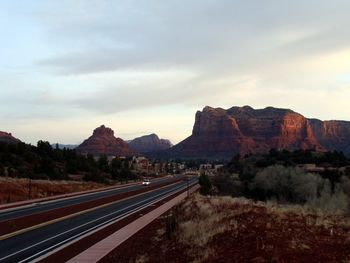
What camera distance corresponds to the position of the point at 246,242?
45.1ft

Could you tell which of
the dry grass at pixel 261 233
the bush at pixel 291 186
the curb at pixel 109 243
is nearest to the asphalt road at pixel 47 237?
the curb at pixel 109 243

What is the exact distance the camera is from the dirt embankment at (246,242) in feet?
39.3

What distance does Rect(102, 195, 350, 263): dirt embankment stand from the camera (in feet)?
39.3

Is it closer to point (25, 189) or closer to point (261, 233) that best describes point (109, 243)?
point (261, 233)

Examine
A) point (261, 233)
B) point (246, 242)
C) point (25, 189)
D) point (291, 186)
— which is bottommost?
point (291, 186)

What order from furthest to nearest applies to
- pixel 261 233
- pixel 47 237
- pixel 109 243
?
1. pixel 47 237
2. pixel 109 243
3. pixel 261 233

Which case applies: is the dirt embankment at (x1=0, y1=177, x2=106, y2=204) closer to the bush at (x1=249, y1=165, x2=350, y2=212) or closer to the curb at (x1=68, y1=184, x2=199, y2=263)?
the curb at (x1=68, y1=184, x2=199, y2=263)

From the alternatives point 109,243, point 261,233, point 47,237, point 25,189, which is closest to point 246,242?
point 261,233

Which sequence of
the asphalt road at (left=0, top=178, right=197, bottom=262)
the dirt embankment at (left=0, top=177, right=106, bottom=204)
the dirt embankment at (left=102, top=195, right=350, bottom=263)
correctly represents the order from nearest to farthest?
1. the dirt embankment at (left=102, top=195, right=350, bottom=263)
2. the asphalt road at (left=0, top=178, right=197, bottom=262)
3. the dirt embankment at (left=0, top=177, right=106, bottom=204)

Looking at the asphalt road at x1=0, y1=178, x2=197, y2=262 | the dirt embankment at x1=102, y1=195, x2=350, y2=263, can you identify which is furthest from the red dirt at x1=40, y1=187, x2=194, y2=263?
the dirt embankment at x1=102, y1=195, x2=350, y2=263

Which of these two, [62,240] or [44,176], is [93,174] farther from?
[62,240]

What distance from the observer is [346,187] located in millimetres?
50750

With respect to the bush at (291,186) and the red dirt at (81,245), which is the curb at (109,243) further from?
the bush at (291,186)

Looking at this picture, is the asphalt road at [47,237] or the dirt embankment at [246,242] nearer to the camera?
the dirt embankment at [246,242]
